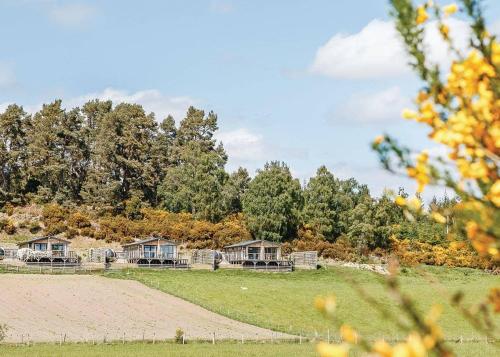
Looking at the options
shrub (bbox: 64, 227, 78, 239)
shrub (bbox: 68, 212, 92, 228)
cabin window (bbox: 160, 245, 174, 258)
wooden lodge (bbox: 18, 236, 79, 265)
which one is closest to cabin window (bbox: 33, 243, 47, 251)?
wooden lodge (bbox: 18, 236, 79, 265)

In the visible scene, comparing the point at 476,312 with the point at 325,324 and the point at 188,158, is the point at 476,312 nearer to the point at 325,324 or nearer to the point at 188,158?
the point at 325,324

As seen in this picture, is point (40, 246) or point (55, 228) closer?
point (40, 246)

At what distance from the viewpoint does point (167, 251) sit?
79.6 m

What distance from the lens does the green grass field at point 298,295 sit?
54812mm

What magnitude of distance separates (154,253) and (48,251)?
1101cm

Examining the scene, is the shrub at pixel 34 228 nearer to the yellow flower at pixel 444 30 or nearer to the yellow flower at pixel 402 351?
the yellow flower at pixel 444 30

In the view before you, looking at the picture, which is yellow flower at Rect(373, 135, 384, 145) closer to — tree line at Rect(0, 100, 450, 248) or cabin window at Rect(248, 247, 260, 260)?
cabin window at Rect(248, 247, 260, 260)

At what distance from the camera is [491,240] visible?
4188mm

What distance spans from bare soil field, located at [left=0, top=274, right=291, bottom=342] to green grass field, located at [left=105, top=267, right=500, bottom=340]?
247 cm

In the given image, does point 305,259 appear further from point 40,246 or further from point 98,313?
point 98,313

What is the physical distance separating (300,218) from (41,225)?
3231cm

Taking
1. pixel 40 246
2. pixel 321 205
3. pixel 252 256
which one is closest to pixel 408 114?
pixel 40 246

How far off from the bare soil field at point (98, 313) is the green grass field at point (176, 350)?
284cm

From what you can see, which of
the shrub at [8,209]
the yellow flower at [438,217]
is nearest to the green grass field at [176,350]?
the yellow flower at [438,217]
